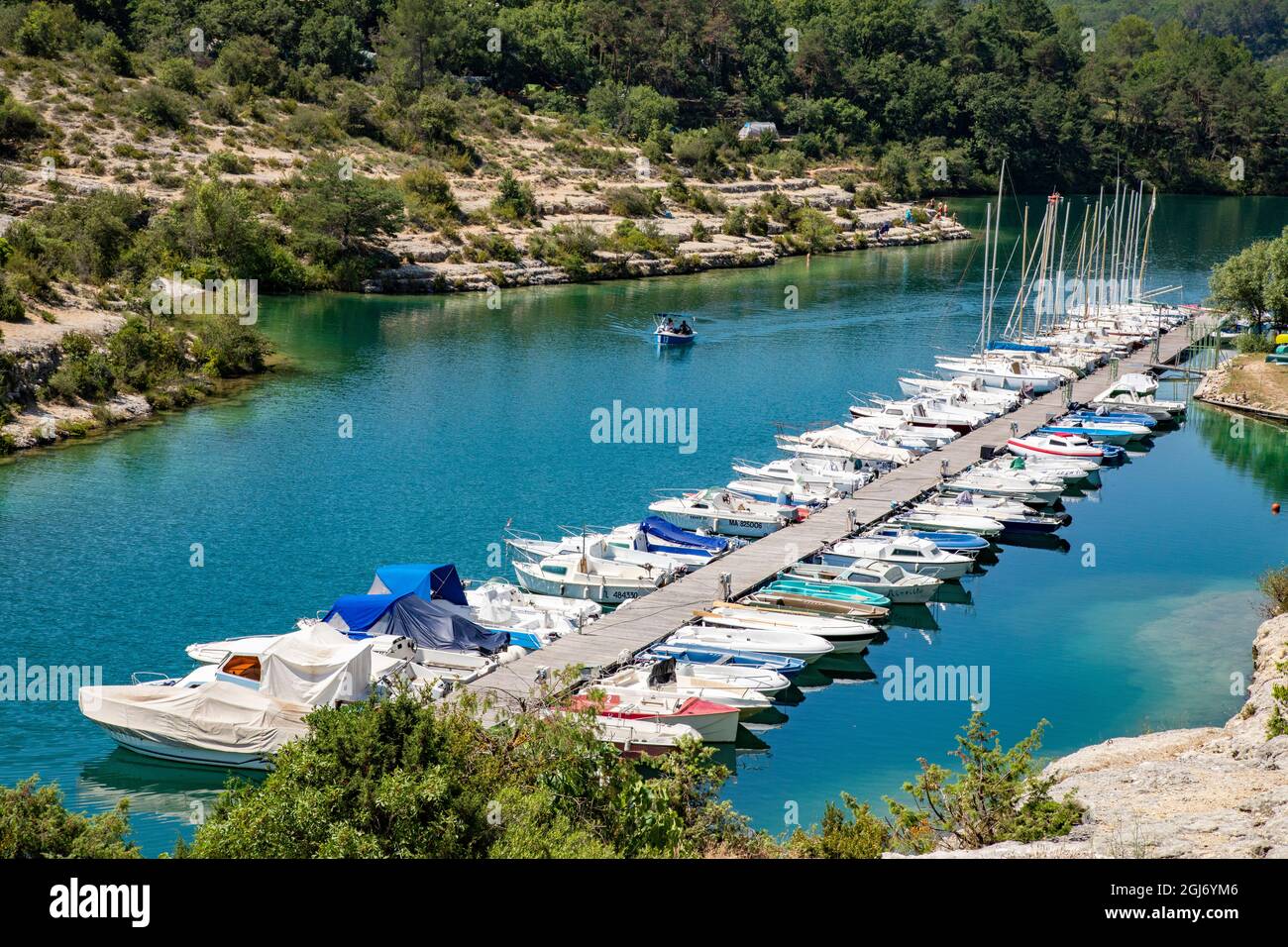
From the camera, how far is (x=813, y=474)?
54.7 meters

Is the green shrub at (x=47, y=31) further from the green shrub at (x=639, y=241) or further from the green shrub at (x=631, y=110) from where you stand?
the green shrub at (x=631, y=110)

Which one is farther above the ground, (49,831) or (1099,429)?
(1099,429)

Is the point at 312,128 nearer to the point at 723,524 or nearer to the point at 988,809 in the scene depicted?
the point at 723,524

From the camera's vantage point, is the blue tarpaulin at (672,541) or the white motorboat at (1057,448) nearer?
the blue tarpaulin at (672,541)

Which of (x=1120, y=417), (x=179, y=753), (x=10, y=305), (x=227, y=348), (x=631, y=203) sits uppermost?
(x=631, y=203)

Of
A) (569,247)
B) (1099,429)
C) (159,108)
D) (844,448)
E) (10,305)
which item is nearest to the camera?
(844,448)

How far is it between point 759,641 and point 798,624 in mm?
1663

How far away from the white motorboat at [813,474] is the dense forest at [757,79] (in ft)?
254

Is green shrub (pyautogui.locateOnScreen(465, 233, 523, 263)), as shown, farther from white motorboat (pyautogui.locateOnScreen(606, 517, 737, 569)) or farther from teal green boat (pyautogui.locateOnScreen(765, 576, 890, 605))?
teal green boat (pyautogui.locateOnScreen(765, 576, 890, 605))

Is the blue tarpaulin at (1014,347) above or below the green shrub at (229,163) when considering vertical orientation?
below

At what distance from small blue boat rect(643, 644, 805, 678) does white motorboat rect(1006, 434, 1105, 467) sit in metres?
24.6

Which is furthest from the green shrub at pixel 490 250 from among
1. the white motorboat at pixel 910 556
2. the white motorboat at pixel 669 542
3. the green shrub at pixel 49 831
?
the green shrub at pixel 49 831

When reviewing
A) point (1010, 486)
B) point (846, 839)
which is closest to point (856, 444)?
point (1010, 486)

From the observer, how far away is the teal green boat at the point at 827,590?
138ft
